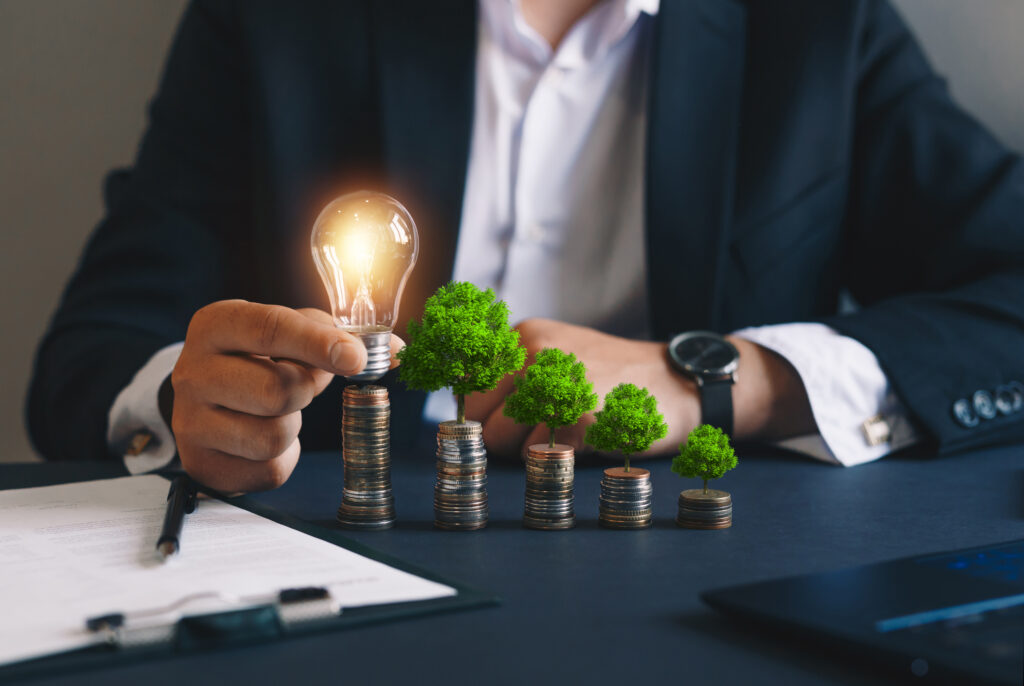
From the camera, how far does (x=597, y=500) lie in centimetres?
85

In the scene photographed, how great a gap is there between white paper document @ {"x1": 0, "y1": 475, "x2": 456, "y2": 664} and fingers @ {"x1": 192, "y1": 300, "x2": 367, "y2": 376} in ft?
0.44

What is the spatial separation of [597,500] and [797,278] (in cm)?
87

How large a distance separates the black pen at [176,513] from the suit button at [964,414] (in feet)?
2.77

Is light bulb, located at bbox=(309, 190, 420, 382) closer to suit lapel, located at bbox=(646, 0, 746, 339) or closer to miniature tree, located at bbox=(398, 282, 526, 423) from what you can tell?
miniature tree, located at bbox=(398, 282, 526, 423)

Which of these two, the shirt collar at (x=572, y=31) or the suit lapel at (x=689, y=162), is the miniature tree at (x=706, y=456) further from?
the shirt collar at (x=572, y=31)

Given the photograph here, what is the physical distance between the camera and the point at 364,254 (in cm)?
81

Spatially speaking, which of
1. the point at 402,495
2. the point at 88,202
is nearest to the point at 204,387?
the point at 402,495

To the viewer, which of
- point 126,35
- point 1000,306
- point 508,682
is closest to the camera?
point 508,682

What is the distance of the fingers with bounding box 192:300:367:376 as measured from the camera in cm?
69

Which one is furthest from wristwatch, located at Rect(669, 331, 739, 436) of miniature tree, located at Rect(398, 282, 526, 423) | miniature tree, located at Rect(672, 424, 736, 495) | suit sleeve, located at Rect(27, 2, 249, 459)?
suit sleeve, located at Rect(27, 2, 249, 459)

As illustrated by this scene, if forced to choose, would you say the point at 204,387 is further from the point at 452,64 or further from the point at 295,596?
the point at 452,64

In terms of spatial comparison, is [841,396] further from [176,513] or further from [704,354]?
[176,513]

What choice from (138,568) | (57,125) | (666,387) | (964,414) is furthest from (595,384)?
(57,125)

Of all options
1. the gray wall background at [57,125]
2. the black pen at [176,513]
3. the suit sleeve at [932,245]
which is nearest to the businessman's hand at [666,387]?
the suit sleeve at [932,245]
